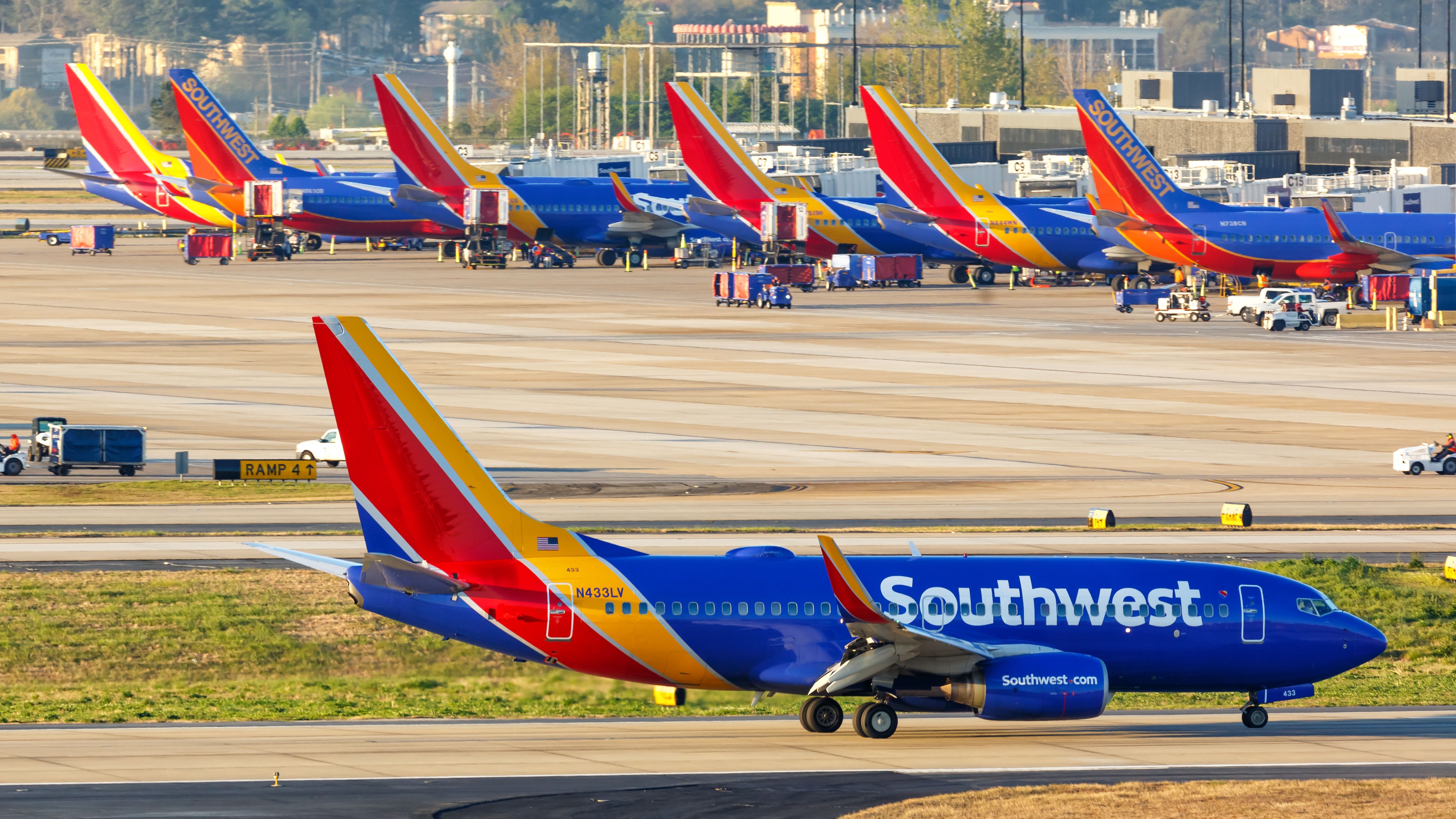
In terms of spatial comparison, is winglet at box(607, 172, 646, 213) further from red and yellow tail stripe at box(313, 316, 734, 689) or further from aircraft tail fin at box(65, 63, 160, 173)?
red and yellow tail stripe at box(313, 316, 734, 689)

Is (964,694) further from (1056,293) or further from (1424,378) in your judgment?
(1056,293)

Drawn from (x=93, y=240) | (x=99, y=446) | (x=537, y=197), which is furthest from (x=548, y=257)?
(x=99, y=446)

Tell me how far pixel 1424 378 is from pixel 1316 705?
5437 cm

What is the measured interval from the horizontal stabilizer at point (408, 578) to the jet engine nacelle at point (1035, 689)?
352 inches

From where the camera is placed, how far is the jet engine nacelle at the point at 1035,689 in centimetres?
3475

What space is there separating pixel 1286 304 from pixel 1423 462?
4590cm

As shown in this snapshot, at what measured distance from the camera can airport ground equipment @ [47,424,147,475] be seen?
68.5 metres

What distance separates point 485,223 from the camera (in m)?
152

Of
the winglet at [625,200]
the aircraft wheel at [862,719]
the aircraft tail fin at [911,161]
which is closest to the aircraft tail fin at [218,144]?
the winglet at [625,200]

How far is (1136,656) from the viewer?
3719 centimetres

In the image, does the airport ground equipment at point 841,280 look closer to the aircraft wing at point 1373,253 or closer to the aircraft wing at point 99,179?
the aircraft wing at point 1373,253

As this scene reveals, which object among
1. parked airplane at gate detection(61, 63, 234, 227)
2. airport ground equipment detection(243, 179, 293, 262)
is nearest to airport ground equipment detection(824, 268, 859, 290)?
airport ground equipment detection(243, 179, 293, 262)

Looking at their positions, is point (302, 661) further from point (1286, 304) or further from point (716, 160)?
point (716, 160)

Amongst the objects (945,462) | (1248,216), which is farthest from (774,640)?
(1248,216)
